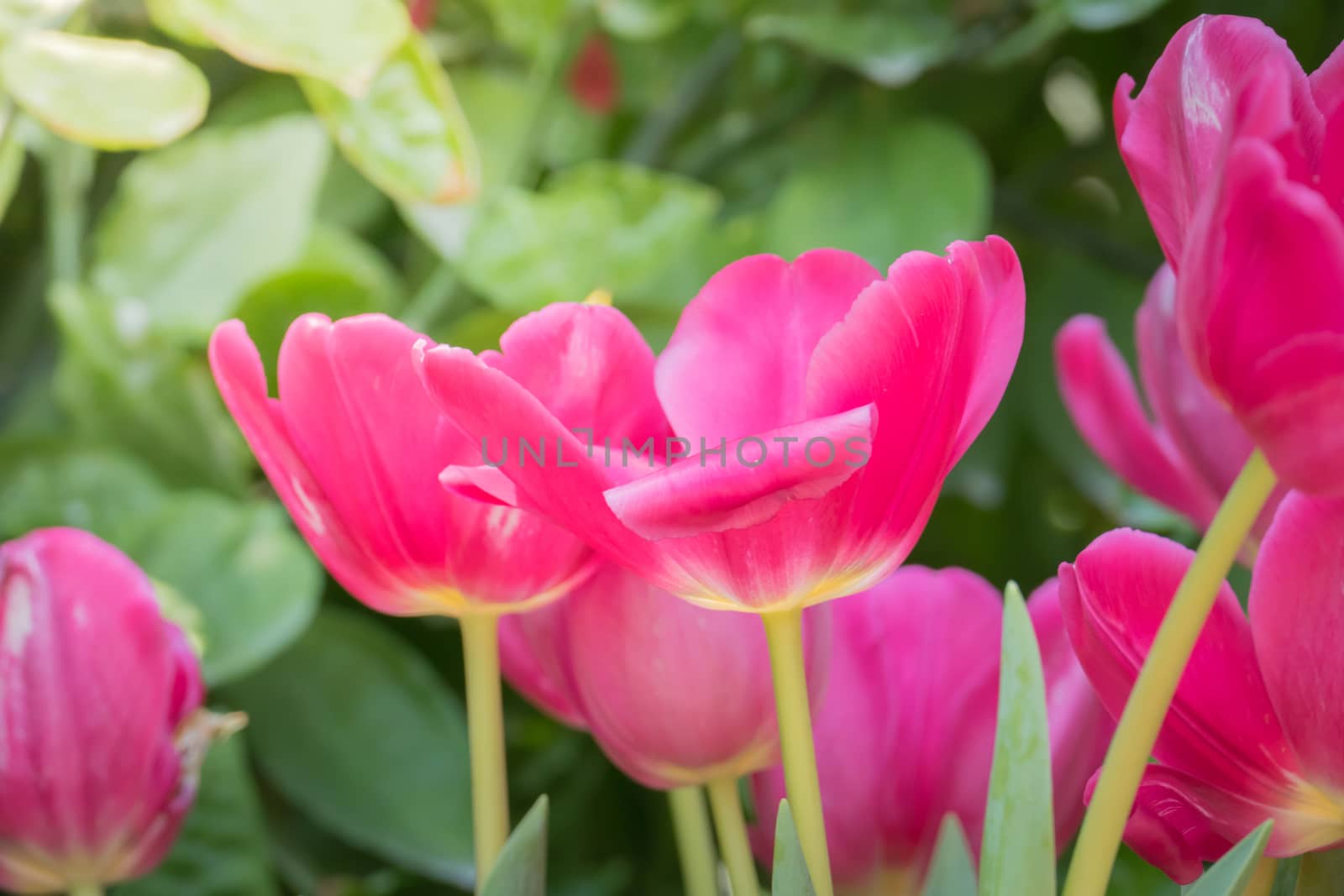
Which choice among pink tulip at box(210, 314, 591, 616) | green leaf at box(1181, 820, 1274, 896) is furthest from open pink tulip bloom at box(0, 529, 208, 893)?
green leaf at box(1181, 820, 1274, 896)

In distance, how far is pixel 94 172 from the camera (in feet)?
1.57

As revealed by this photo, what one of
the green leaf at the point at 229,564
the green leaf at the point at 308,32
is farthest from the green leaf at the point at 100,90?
the green leaf at the point at 229,564

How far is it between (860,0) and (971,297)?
0.28m

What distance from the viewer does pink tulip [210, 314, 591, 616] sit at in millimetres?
161

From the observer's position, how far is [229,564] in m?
0.33

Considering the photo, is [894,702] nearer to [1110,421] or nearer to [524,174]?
[1110,421]

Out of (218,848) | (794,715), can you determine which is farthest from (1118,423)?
(218,848)

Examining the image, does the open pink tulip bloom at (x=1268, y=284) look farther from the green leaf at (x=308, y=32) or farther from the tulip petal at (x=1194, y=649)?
the green leaf at (x=308, y=32)

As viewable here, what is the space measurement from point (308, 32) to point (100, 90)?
43mm

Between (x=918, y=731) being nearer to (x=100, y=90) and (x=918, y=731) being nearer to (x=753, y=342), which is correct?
(x=753, y=342)

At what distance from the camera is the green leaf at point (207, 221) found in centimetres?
39

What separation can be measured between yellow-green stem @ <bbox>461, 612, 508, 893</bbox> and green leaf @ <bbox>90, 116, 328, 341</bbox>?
24 centimetres

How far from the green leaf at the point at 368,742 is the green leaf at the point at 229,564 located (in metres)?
0.04

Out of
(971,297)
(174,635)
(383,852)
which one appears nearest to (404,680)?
(383,852)
